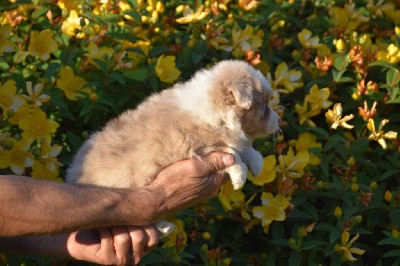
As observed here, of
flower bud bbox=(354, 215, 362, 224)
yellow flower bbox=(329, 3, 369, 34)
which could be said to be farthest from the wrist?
yellow flower bbox=(329, 3, 369, 34)

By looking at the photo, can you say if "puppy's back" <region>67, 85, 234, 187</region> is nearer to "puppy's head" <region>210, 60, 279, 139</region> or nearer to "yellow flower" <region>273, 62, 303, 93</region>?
"puppy's head" <region>210, 60, 279, 139</region>

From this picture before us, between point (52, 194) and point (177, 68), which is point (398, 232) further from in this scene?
point (52, 194)

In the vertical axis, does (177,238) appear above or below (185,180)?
below

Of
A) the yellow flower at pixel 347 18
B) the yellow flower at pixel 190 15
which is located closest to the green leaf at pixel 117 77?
the yellow flower at pixel 190 15

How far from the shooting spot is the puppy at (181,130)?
2850 millimetres

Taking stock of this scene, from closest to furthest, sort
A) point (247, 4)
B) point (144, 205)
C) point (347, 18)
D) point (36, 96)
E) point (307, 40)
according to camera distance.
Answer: point (144, 205), point (36, 96), point (307, 40), point (247, 4), point (347, 18)

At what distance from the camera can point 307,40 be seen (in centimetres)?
446

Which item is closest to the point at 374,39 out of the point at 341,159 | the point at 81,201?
the point at 341,159

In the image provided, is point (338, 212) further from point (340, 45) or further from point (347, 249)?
point (340, 45)

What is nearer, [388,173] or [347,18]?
[388,173]

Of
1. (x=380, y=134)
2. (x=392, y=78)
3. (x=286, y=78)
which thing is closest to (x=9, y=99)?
(x=286, y=78)

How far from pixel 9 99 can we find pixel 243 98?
1168mm

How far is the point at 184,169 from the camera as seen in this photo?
2.87 meters

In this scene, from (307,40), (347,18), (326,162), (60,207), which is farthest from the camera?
(347,18)
